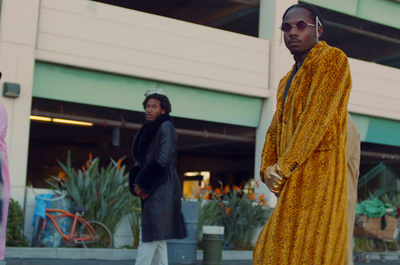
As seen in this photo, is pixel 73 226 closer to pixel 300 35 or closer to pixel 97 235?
pixel 97 235

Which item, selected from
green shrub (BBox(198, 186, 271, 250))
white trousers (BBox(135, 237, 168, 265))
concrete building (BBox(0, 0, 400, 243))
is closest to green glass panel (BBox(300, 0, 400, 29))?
concrete building (BBox(0, 0, 400, 243))

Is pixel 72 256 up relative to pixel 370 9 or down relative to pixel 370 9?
down

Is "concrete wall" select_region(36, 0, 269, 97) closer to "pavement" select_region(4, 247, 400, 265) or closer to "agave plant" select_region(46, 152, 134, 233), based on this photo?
"agave plant" select_region(46, 152, 134, 233)

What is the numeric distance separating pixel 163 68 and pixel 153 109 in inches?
234

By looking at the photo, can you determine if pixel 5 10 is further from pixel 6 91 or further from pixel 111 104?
pixel 111 104

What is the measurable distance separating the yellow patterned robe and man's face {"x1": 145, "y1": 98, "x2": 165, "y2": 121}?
312 centimetres

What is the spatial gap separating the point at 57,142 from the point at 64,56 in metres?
14.6

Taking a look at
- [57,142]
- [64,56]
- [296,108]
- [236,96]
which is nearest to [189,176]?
[57,142]

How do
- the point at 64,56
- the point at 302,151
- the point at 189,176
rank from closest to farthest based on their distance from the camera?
the point at 302,151 → the point at 64,56 → the point at 189,176

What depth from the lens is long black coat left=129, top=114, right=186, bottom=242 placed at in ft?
19.1

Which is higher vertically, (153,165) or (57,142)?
(57,142)

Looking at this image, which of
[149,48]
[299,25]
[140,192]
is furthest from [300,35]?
[149,48]

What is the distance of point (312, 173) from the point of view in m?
2.97

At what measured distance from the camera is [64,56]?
1089 cm
